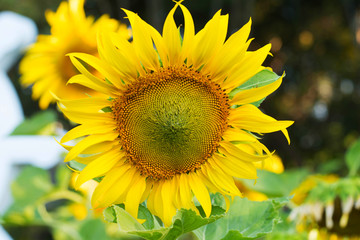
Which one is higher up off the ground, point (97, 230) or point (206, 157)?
point (206, 157)


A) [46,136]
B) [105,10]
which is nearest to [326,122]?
[105,10]

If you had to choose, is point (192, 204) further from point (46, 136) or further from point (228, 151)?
point (46, 136)

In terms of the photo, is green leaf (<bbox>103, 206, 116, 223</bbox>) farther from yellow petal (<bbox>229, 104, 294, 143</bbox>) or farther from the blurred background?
the blurred background

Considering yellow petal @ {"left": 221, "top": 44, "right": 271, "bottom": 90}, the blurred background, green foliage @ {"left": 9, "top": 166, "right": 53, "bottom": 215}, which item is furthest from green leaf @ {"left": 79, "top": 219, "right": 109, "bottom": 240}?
the blurred background

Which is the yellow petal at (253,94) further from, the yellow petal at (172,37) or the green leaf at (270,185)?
the green leaf at (270,185)

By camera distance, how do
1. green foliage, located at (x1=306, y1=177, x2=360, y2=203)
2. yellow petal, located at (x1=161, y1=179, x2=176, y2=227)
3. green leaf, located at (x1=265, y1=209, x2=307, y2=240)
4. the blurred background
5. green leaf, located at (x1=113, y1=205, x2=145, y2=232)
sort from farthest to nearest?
the blurred background < green foliage, located at (x1=306, y1=177, x2=360, y2=203) < green leaf, located at (x1=265, y1=209, x2=307, y2=240) < yellow petal, located at (x1=161, y1=179, x2=176, y2=227) < green leaf, located at (x1=113, y1=205, x2=145, y2=232)

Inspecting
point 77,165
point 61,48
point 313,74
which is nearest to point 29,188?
point 61,48

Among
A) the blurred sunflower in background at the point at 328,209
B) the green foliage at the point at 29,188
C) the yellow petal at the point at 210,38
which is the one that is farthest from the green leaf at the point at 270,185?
the green foliage at the point at 29,188
